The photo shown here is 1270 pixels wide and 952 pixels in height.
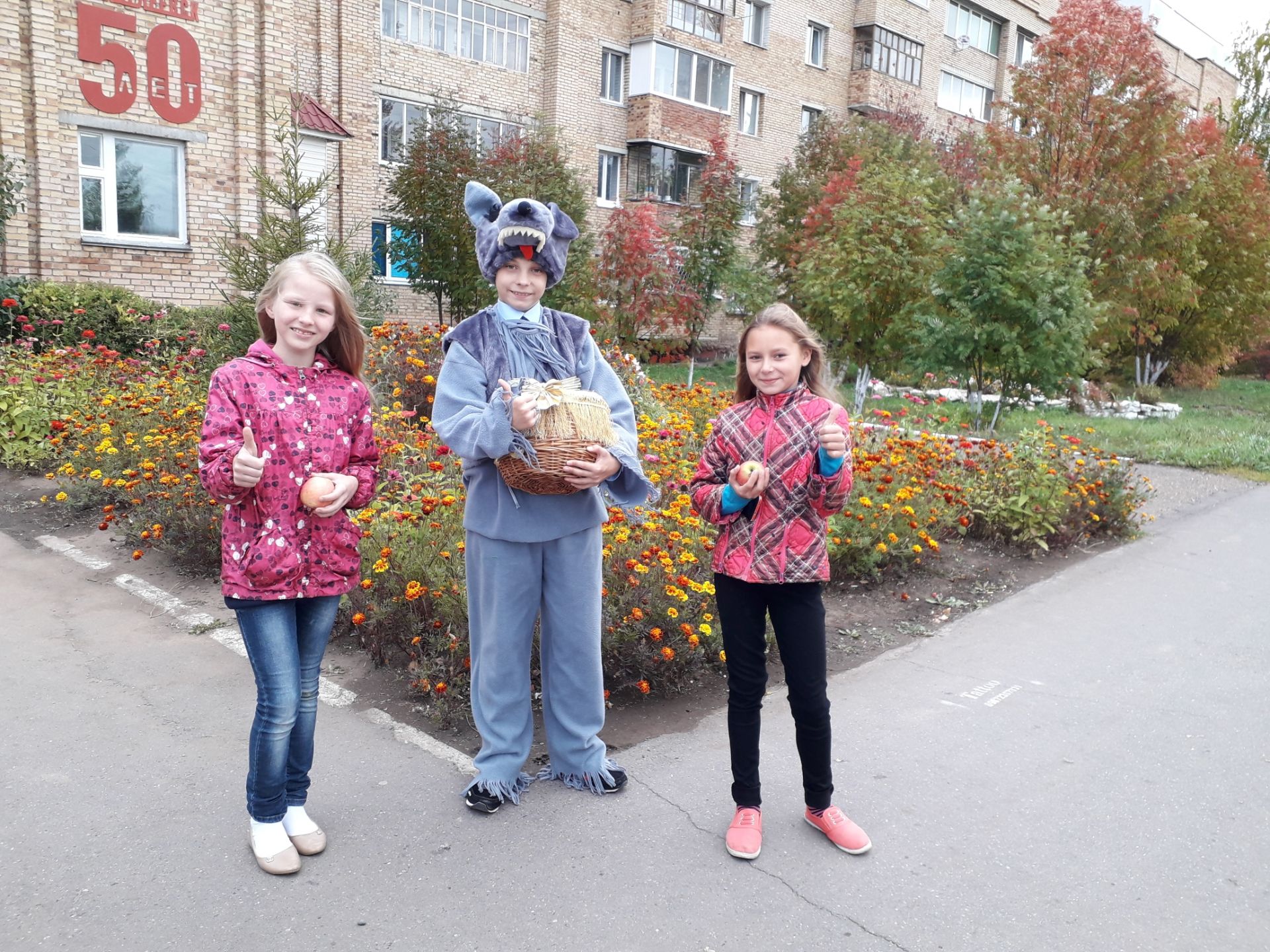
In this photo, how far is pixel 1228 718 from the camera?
423 cm

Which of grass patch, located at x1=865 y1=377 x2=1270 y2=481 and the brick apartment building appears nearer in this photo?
grass patch, located at x1=865 y1=377 x2=1270 y2=481

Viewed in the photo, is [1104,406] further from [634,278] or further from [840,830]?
[840,830]

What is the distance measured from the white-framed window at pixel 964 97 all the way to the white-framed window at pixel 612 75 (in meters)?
13.5

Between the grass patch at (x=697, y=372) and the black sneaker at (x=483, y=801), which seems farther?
the grass patch at (x=697, y=372)

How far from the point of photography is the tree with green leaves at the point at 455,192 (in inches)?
691

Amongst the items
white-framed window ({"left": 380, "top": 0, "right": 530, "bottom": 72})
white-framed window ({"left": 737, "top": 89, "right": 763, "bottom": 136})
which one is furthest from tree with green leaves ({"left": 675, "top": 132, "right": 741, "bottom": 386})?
white-framed window ({"left": 737, "top": 89, "right": 763, "bottom": 136})

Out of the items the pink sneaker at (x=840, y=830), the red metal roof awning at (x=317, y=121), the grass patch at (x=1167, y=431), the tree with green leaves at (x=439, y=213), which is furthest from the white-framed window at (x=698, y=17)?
the pink sneaker at (x=840, y=830)

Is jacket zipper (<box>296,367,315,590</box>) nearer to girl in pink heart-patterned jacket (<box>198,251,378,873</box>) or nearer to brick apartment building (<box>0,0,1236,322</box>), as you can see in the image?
girl in pink heart-patterned jacket (<box>198,251,378,873</box>)

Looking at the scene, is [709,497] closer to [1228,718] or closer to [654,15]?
[1228,718]

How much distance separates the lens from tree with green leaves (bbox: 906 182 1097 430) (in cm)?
1055

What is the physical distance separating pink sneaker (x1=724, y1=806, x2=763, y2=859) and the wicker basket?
1.15 metres

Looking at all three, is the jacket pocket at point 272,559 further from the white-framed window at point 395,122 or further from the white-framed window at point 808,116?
the white-framed window at point 808,116

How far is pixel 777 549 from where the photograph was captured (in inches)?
116

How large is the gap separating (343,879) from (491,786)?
Result: 22.0 inches
